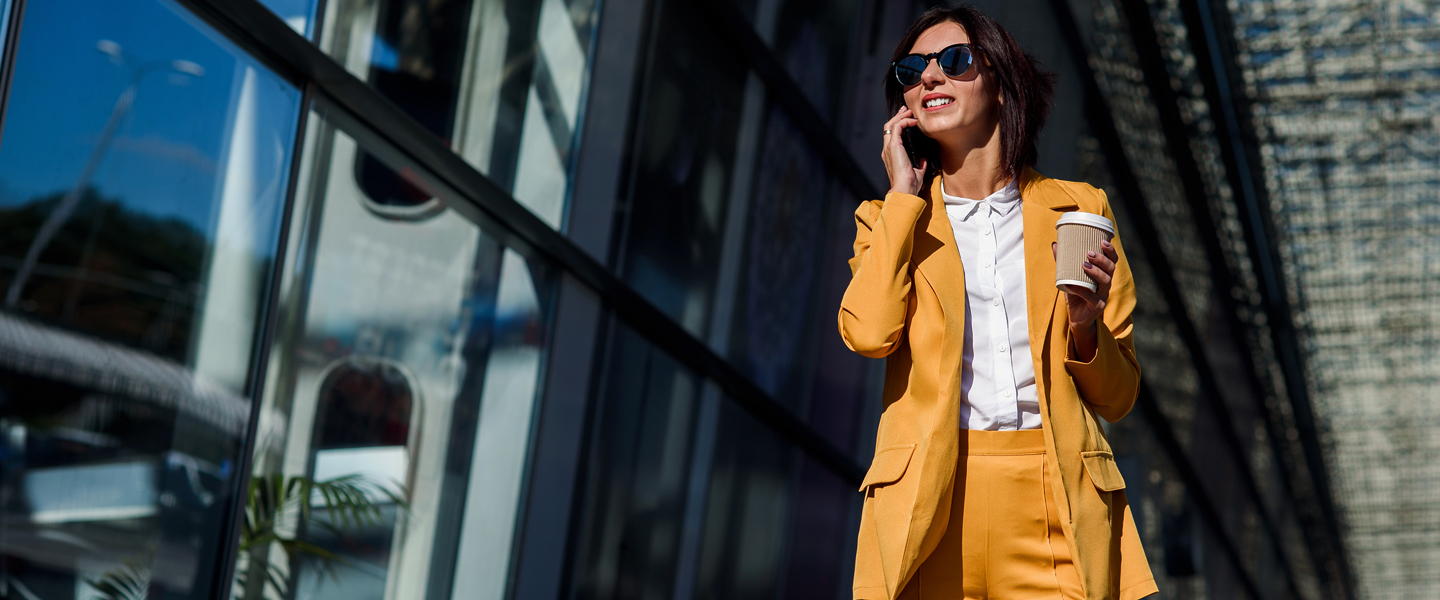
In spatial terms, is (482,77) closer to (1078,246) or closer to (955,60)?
(955,60)

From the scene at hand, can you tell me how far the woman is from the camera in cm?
209

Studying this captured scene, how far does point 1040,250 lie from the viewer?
221 cm

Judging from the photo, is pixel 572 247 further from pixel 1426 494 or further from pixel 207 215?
pixel 1426 494

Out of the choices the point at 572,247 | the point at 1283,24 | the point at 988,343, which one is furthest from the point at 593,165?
the point at 1283,24

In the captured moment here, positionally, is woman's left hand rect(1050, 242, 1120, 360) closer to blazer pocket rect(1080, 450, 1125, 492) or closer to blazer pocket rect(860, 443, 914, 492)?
blazer pocket rect(1080, 450, 1125, 492)

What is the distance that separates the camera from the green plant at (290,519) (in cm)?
408

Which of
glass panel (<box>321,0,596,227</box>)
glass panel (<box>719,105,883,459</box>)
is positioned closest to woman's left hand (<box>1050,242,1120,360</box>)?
glass panel (<box>321,0,596,227</box>)

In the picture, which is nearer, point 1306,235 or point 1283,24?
point 1283,24

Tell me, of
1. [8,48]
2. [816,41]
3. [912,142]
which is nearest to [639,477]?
[816,41]

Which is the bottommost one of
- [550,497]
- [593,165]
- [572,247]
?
[550,497]

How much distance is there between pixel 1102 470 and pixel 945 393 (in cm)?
29

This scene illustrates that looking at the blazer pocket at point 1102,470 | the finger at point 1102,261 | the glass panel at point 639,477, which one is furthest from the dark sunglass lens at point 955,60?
the glass panel at point 639,477

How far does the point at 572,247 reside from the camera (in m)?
5.63

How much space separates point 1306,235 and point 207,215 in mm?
21007
